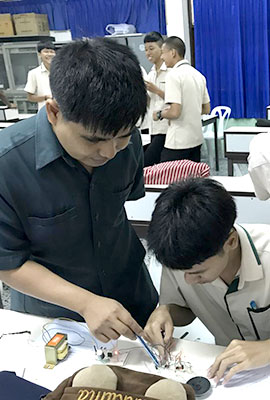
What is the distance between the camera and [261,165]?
46.2 inches

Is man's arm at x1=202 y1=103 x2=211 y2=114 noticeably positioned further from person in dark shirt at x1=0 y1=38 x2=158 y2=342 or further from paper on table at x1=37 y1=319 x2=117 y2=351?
paper on table at x1=37 y1=319 x2=117 y2=351

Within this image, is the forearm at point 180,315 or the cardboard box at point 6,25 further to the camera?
the cardboard box at point 6,25

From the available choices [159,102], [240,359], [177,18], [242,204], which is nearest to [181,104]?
[159,102]

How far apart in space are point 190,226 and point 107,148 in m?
0.26

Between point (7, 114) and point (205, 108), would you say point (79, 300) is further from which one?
point (7, 114)

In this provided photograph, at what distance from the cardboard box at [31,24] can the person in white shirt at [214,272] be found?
6.14m

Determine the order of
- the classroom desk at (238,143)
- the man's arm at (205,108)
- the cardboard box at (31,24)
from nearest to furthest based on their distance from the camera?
1. the man's arm at (205,108)
2. the classroom desk at (238,143)
3. the cardboard box at (31,24)

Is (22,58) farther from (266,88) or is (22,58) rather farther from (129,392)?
(129,392)

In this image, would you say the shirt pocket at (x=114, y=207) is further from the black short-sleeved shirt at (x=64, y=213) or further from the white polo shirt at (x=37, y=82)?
the white polo shirt at (x=37, y=82)

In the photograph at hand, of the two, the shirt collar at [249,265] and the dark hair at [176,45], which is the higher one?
the dark hair at [176,45]

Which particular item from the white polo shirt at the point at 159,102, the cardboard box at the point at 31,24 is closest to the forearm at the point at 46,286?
the white polo shirt at the point at 159,102

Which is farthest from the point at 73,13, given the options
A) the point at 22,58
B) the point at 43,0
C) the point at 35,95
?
the point at 35,95

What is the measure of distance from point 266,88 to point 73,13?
→ 9.64 ft

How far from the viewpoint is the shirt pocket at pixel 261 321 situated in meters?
1.15
